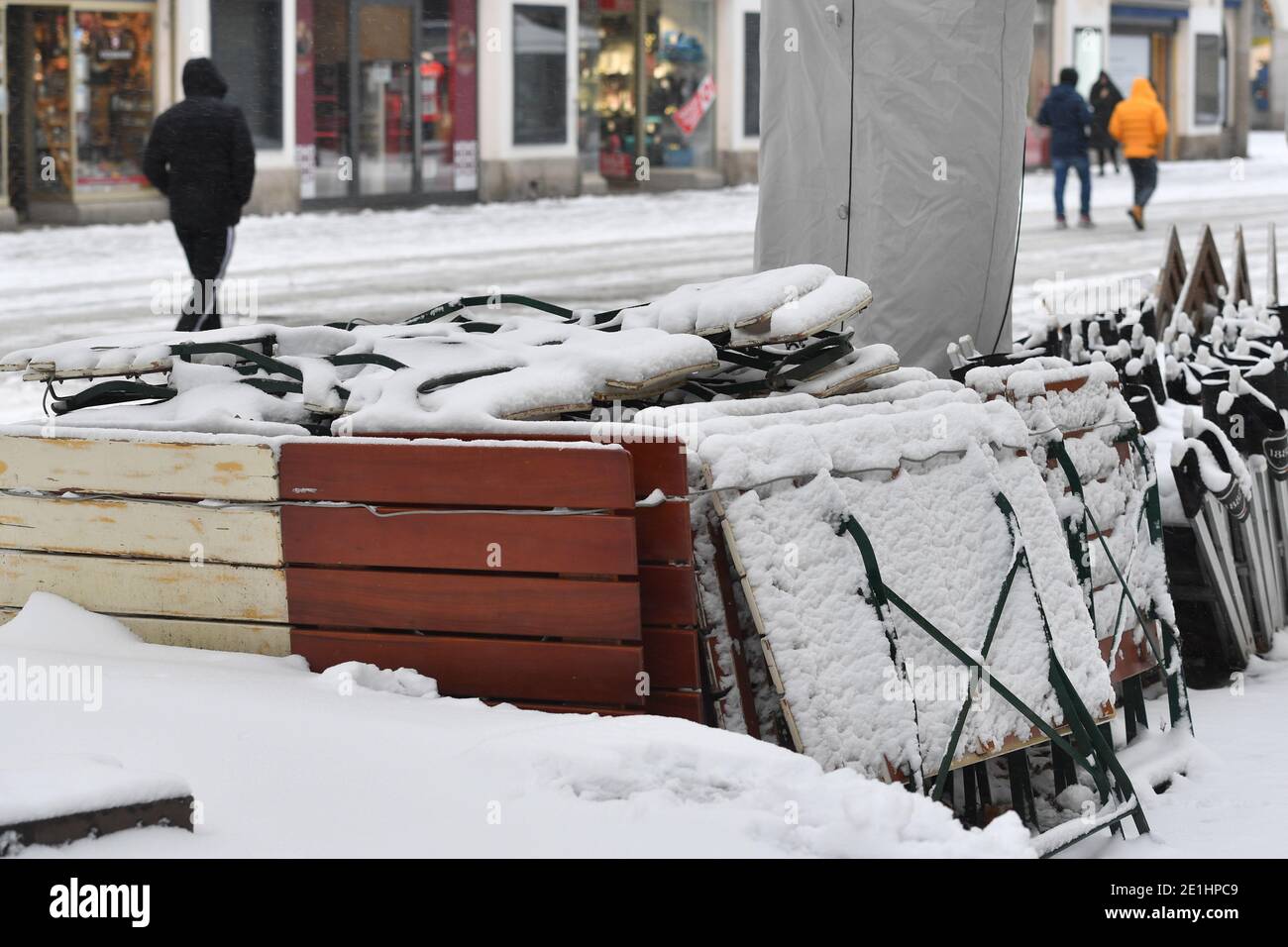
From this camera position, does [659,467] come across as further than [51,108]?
No

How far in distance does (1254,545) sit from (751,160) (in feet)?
69.5

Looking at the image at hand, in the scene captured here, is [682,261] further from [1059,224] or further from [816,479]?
[816,479]

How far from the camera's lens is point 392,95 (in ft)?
75.7

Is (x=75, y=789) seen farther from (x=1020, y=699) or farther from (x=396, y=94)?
(x=396, y=94)

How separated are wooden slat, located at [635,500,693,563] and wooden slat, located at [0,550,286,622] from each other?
957 millimetres

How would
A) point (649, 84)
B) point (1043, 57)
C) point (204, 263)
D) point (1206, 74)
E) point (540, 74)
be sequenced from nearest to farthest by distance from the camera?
point (204, 263)
point (540, 74)
point (649, 84)
point (1043, 57)
point (1206, 74)

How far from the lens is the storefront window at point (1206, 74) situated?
34.9 metres

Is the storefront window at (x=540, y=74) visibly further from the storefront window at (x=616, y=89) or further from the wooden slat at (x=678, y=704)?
the wooden slat at (x=678, y=704)

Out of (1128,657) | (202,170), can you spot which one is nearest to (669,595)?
(1128,657)

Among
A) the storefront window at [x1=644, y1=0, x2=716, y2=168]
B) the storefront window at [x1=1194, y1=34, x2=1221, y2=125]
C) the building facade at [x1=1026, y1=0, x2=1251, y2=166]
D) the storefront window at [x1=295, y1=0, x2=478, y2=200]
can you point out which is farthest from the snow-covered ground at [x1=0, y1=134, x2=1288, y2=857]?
the storefront window at [x1=1194, y1=34, x2=1221, y2=125]

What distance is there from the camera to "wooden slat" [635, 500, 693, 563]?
3.98 meters

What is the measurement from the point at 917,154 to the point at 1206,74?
31.2 m

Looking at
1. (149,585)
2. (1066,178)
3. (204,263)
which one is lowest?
(149,585)
